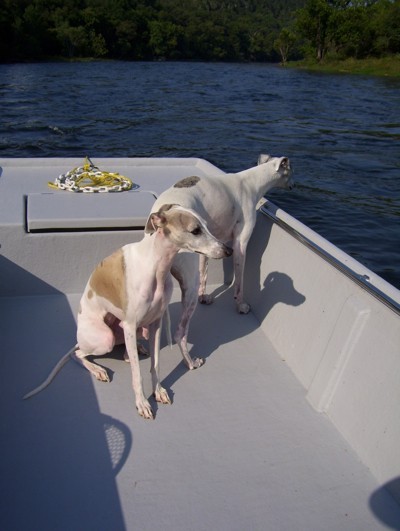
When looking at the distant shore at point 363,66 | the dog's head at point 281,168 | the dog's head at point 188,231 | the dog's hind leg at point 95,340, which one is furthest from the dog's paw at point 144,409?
the distant shore at point 363,66

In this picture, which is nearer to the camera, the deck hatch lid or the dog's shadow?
the dog's shadow

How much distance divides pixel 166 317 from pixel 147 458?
86 centimetres

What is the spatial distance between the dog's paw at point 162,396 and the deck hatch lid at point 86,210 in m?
1.40

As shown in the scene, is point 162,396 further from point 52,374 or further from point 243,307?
point 243,307

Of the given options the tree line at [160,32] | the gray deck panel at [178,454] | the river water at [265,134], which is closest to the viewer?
the gray deck panel at [178,454]

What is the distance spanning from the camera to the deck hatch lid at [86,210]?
3727 mm

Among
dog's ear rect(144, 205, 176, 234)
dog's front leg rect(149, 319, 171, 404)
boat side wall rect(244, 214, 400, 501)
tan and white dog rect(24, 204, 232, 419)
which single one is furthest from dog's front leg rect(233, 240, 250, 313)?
dog's ear rect(144, 205, 176, 234)

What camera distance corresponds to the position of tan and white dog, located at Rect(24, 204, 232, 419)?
2424mm

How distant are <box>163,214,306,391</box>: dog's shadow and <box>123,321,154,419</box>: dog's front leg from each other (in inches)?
14.3

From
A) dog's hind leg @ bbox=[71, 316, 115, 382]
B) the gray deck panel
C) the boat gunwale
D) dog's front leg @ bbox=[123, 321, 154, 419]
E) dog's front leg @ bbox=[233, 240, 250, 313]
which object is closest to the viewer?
the gray deck panel

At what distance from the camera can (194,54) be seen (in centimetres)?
7356

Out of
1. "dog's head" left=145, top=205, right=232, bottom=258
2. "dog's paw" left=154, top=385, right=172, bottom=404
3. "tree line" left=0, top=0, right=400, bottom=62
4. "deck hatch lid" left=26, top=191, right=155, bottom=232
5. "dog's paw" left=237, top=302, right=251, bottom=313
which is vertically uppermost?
"dog's head" left=145, top=205, right=232, bottom=258

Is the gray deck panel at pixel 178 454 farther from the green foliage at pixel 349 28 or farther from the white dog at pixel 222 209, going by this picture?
the green foliage at pixel 349 28

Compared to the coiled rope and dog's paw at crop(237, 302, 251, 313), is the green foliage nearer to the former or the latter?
the coiled rope
